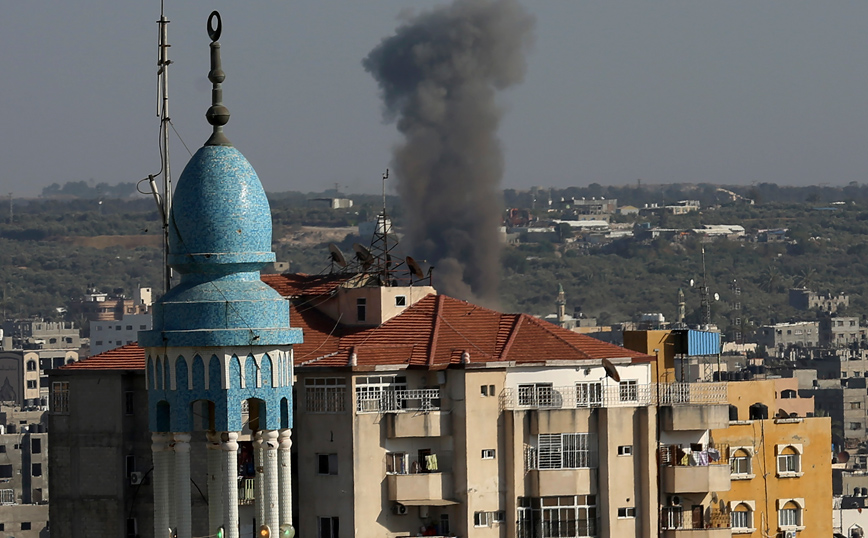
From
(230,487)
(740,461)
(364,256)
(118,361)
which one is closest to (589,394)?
(740,461)

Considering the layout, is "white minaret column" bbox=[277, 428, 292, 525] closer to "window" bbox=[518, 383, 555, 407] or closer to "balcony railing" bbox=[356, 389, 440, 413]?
"balcony railing" bbox=[356, 389, 440, 413]

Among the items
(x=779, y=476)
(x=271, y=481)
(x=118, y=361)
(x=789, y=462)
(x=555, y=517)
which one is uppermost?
(x=118, y=361)

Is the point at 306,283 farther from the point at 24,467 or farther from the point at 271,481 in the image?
the point at 24,467

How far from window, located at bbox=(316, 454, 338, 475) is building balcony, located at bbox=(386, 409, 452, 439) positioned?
1.23 meters

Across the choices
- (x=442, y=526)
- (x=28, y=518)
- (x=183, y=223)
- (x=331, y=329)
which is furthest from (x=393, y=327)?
(x=28, y=518)

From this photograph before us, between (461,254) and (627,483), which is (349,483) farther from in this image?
(461,254)

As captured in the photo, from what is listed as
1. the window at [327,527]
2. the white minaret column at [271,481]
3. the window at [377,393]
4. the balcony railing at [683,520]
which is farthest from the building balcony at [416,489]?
the white minaret column at [271,481]

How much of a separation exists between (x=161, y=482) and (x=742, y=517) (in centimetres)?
2442

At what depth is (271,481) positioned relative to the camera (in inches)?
1304

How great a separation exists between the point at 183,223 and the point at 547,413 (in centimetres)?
1674

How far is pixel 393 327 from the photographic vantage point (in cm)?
5119

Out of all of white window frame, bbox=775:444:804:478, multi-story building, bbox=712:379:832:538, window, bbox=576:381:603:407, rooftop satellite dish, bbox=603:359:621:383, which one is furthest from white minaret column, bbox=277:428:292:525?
white window frame, bbox=775:444:804:478

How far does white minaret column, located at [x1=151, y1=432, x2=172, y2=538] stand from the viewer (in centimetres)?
3350

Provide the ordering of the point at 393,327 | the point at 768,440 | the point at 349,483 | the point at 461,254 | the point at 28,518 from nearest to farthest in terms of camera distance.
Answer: the point at 349,483 < the point at 393,327 < the point at 768,440 < the point at 28,518 < the point at 461,254
